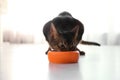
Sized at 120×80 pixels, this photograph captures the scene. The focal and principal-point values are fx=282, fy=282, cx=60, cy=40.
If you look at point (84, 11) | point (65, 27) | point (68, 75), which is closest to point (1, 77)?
point (68, 75)

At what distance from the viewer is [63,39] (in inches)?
25.9

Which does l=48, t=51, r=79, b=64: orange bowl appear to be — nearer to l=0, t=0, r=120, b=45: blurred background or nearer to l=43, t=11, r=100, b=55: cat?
l=43, t=11, r=100, b=55: cat

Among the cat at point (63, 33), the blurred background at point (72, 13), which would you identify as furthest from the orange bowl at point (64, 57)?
the blurred background at point (72, 13)

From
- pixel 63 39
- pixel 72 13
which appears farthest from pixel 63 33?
pixel 72 13

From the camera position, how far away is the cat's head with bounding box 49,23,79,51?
0.66 m

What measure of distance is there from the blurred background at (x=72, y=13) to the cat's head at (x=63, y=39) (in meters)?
1.90

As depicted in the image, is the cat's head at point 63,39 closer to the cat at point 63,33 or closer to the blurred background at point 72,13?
the cat at point 63,33

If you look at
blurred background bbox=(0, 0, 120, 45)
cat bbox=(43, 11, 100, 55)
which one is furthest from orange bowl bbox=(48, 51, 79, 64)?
blurred background bbox=(0, 0, 120, 45)

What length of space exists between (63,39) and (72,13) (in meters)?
1.96

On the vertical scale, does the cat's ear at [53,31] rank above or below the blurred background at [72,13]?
above

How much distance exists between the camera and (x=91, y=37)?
261cm

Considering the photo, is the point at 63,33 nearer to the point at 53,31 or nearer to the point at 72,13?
the point at 53,31

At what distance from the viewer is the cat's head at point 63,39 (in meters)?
0.66

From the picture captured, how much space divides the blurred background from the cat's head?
1903 millimetres
